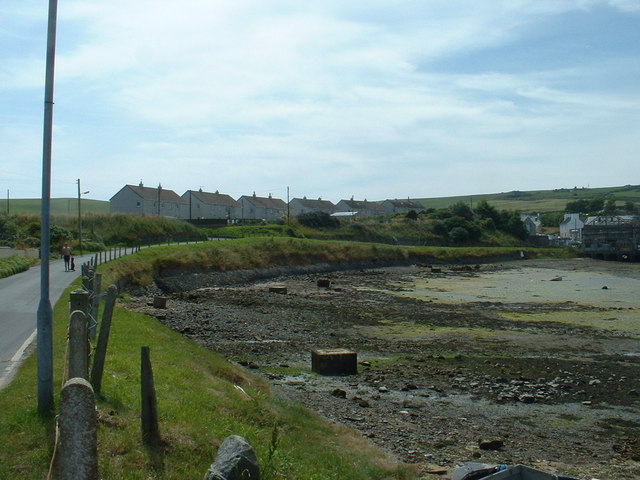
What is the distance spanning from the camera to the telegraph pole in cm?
820

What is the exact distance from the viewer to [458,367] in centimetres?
1953

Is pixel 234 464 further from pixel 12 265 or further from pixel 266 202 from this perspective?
pixel 266 202

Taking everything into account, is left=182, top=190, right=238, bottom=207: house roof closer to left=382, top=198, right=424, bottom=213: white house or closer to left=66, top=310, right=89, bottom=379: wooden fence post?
left=382, top=198, right=424, bottom=213: white house

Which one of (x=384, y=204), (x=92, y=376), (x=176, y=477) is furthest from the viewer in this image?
(x=384, y=204)

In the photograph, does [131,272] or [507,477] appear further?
[131,272]

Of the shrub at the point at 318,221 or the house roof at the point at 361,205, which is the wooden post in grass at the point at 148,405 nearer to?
the shrub at the point at 318,221

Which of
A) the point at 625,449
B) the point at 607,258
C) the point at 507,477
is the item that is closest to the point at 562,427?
the point at 625,449

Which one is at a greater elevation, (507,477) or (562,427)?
(507,477)

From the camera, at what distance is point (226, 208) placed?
13488cm

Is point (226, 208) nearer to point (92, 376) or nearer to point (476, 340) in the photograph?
point (476, 340)

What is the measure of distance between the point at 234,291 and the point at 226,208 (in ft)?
295

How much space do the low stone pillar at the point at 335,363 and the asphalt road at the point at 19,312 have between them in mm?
7700

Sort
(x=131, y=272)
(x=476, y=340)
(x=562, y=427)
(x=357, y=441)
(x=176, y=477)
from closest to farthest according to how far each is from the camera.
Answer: (x=176, y=477) → (x=357, y=441) → (x=562, y=427) → (x=476, y=340) → (x=131, y=272)

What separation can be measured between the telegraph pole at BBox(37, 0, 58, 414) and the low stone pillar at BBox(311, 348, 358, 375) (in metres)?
10.6
